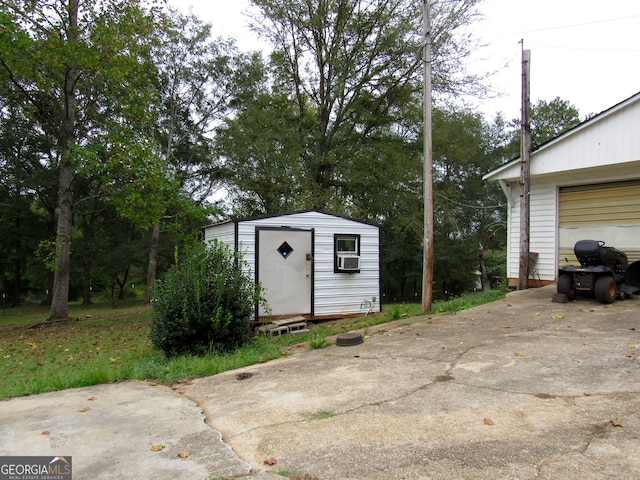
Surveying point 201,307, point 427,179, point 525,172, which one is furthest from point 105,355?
point 525,172

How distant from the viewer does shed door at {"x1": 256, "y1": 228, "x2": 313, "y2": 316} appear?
10.0 metres

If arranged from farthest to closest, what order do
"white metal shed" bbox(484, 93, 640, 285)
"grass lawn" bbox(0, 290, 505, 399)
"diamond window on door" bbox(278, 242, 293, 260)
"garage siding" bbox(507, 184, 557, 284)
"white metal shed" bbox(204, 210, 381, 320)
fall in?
"garage siding" bbox(507, 184, 557, 284) < "diamond window on door" bbox(278, 242, 293, 260) < "white metal shed" bbox(204, 210, 381, 320) < "white metal shed" bbox(484, 93, 640, 285) < "grass lawn" bbox(0, 290, 505, 399)

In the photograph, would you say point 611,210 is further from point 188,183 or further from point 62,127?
point 188,183

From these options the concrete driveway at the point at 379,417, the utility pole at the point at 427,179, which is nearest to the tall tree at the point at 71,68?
the utility pole at the point at 427,179

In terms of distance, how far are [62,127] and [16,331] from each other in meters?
6.47

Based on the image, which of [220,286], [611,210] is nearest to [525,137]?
[611,210]

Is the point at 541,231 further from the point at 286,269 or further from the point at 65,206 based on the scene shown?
the point at 65,206

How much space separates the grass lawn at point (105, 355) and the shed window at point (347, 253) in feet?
4.31

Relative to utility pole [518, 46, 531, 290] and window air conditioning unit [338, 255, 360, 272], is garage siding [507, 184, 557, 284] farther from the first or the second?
window air conditioning unit [338, 255, 360, 272]

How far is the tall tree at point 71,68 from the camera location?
11.8 m

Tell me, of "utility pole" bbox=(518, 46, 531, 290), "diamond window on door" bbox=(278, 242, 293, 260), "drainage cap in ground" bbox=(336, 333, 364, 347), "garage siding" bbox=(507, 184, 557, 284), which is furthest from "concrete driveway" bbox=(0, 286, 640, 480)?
"garage siding" bbox=(507, 184, 557, 284)

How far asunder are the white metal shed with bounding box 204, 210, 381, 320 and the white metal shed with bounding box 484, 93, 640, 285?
11.9 feet

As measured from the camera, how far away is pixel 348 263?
1111 centimetres

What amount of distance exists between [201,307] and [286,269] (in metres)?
3.73
